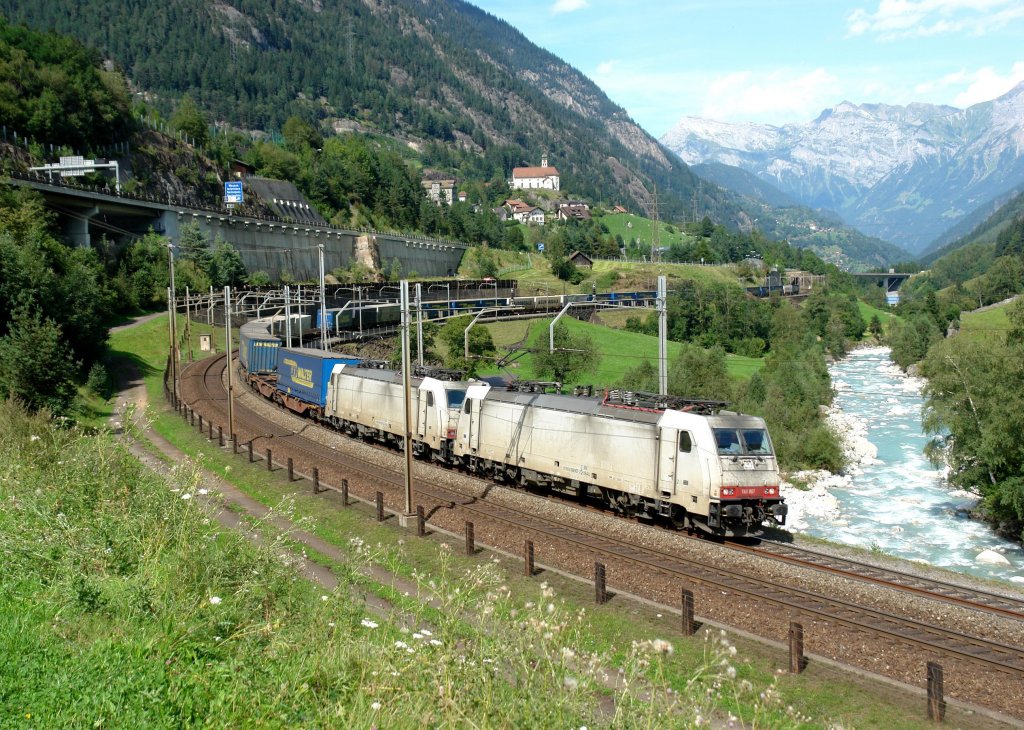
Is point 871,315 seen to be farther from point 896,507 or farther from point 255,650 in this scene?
point 255,650

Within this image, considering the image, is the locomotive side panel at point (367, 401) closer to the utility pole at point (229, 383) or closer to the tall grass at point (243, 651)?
the utility pole at point (229, 383)

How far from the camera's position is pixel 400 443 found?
3250 centimetres

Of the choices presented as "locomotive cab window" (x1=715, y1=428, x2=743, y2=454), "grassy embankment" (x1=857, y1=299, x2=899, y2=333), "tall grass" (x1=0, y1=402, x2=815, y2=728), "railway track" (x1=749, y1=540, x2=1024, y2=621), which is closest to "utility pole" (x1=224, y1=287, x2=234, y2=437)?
"locomotive cab window" (x1=715, y1=428, x2=743, y2=454)

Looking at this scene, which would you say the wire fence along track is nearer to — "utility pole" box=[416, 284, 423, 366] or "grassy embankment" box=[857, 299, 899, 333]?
→ "utility pole" box=[416, 284, 423, 366]

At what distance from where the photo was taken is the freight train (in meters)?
19.6

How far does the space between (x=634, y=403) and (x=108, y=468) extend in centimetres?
1317

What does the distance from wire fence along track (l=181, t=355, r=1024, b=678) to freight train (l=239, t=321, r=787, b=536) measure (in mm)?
1771

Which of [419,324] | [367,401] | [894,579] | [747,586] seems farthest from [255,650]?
[367,401]

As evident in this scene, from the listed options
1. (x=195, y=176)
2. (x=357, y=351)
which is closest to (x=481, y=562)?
(x=357, y=351)

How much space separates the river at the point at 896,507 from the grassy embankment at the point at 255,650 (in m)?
17.0

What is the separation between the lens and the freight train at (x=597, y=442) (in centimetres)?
1962

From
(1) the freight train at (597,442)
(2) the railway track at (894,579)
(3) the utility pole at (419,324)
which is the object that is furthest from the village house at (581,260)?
(2) the railway track at (894,579)

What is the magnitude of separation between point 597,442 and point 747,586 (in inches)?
278

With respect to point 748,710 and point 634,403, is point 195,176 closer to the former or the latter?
point 634,403
